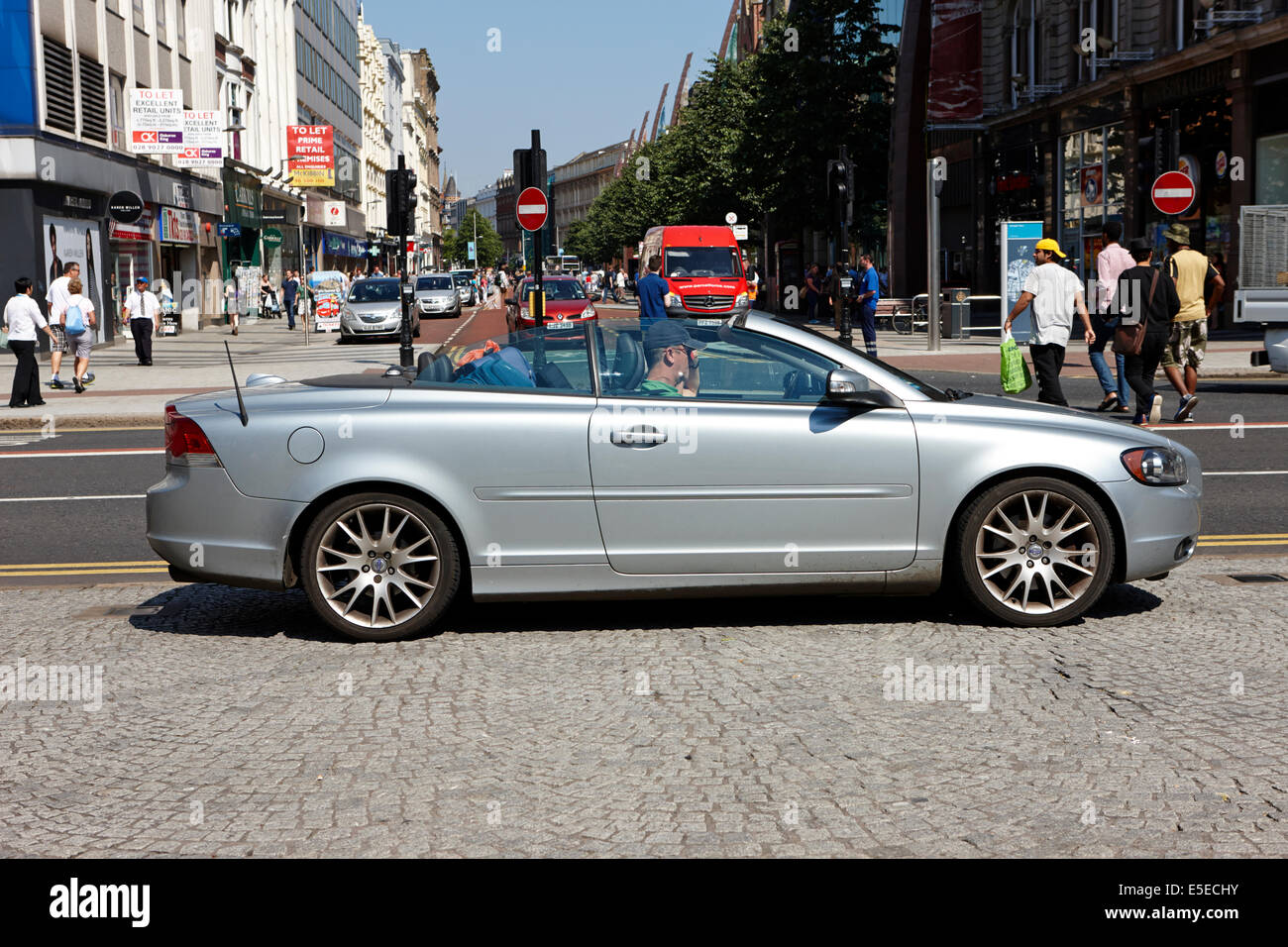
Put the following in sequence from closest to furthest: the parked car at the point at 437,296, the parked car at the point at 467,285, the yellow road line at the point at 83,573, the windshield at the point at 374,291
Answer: the yellow road line at the point at 83,573 < the windshield at the point at 374,291 < the parked car at the point at 437,296 < the parked car at the point at 467,285

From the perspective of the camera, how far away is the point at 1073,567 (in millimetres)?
6203

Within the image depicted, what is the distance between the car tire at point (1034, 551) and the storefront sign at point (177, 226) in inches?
1563

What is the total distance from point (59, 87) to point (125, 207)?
5.70 meters

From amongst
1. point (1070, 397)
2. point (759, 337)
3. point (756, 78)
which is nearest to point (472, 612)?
point (759, 337)

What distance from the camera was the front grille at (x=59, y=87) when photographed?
31.9 m

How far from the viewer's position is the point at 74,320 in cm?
2141

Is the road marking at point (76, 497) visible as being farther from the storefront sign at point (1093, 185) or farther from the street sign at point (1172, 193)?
the storefront sign at point (1093, 185)

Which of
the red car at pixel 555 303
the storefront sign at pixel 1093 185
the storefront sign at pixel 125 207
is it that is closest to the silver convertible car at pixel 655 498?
the red car at pixel 555 303

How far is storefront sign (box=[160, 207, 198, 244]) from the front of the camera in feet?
139

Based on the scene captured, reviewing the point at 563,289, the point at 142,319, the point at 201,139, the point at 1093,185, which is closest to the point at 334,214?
the point at 201,139

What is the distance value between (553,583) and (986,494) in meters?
1.90

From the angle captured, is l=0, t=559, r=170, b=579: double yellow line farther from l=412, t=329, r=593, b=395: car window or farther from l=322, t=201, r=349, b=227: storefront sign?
l=322, t=201, r=349, b=227: storefront sign

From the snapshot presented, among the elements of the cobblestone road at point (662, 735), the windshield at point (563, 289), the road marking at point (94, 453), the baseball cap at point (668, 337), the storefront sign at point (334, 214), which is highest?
the storefront sign at point (334, 214)

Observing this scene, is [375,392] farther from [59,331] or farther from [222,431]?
[59,331]
